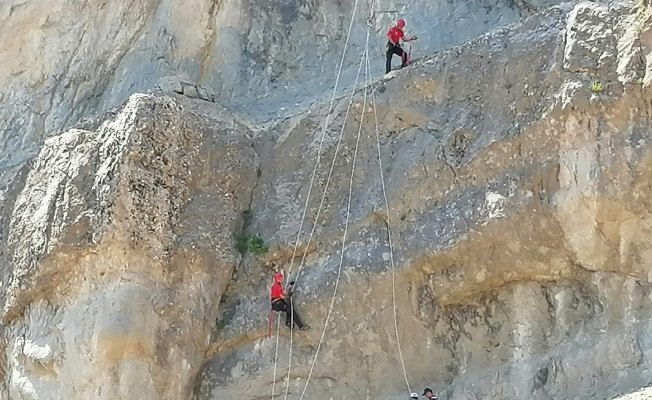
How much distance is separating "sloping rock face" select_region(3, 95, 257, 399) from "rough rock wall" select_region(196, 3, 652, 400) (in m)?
0.63

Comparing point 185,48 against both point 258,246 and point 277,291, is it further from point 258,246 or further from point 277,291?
point 277,291

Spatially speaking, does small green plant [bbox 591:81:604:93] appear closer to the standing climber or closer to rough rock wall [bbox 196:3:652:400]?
rough rock wall [bbox 196:3:652:400]

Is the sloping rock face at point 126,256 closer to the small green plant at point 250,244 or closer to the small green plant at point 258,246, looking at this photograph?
the small green plant at point 250,244

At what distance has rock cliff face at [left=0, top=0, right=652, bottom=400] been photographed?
1344 cm

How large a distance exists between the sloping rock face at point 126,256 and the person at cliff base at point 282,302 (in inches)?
48.9

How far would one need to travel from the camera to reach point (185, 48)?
65.8 feet

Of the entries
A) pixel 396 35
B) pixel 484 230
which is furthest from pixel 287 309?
pixel 396 35

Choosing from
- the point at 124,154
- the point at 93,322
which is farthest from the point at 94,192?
the point at 93,322

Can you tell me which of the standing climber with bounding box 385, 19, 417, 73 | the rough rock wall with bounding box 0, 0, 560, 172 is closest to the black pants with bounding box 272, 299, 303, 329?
the rough rock wall with bounding box 0, 0, 560, 172

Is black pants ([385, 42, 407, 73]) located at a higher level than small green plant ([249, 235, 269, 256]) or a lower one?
higher

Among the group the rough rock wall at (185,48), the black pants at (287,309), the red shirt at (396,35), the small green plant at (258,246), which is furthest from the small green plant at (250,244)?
the red shirt at (396,35)

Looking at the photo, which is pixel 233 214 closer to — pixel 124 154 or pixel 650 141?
pixel 124 154

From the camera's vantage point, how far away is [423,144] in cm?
1556

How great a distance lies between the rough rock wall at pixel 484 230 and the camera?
13.3 metres
